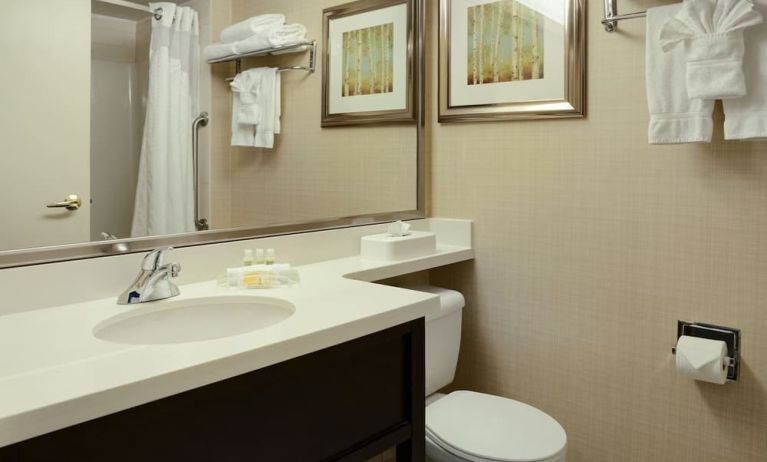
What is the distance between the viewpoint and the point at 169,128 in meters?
1.39

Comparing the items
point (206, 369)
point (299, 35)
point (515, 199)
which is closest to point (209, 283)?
point (206, 369)

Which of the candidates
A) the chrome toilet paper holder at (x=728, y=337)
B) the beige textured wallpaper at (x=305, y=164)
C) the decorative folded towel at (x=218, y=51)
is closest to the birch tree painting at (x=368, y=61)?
the beige textured wallpaper at (x=305, y=164)

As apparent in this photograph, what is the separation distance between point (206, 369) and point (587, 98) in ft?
4.52

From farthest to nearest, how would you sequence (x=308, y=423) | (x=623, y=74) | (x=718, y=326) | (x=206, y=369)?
(x=623, y=74) → (x=718, y=326) → (x=308, y=423) → (x=206, y=369)

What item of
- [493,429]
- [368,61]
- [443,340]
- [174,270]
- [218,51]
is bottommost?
[493,429]

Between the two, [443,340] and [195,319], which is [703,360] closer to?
[443,340]

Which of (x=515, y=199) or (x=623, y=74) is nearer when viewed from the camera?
(x=623, y=74)

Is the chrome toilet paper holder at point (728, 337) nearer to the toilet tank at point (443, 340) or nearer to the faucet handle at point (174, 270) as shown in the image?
the toilet tank at point (443, 340)

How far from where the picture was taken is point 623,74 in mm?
1697

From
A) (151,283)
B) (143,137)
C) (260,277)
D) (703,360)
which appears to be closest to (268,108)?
(143,137)

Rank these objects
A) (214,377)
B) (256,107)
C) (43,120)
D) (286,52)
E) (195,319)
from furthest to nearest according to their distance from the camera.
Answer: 1. (286,52)
2. (256,107)
3. (195,319)
4. (43,120)
5. (214,377)

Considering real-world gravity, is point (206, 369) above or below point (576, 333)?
above

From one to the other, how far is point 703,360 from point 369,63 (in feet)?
4.38

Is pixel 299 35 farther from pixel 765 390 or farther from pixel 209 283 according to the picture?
pixel 765 390
